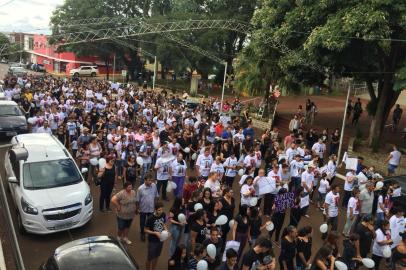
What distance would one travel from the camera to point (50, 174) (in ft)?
31.8

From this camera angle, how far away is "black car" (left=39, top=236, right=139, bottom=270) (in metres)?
5.96

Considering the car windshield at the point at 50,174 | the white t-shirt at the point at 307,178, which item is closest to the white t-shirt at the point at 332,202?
the white t-shirt at the point at 307,178

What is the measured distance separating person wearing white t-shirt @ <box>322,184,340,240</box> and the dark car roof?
17.0 ft

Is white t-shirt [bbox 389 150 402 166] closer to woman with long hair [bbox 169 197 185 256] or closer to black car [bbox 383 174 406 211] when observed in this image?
black car [bbox 383 174 406 211]

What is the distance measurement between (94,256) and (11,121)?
1269cm

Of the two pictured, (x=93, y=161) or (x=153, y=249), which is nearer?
(x=153, y=249)

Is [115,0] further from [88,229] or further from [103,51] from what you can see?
[88,229]

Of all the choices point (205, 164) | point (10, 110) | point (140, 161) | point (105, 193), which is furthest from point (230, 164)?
point (10, 110)

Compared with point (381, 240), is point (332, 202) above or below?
above

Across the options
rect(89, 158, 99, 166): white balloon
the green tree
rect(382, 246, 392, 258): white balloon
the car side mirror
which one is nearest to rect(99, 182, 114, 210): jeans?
rect(89, 158, 99, 166): white balloon

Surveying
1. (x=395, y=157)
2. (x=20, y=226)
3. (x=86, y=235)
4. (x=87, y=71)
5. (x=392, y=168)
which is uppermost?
(x=87, y=71)

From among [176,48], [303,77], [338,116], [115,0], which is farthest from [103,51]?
[303,77]

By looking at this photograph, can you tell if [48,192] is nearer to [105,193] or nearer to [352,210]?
[105,193]

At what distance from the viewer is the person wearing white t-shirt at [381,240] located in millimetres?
8023
